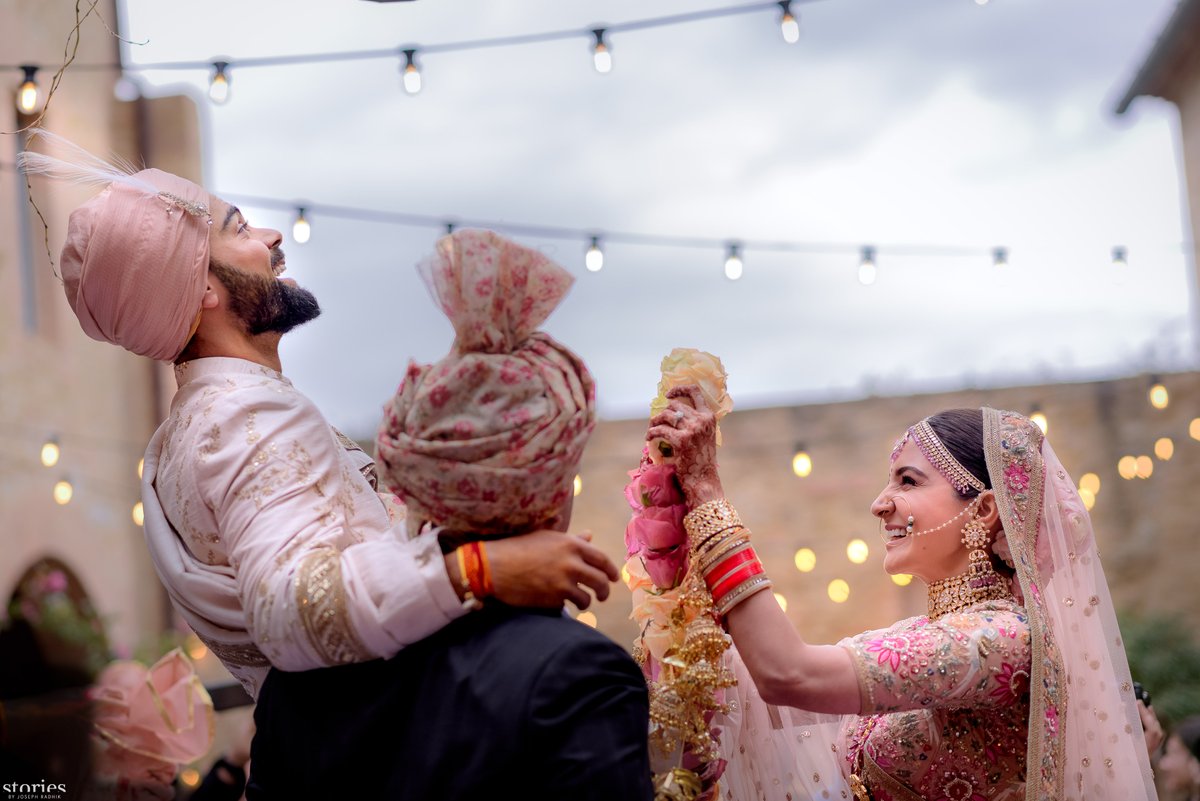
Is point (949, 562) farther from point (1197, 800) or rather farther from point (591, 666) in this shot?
point (1197, 800)

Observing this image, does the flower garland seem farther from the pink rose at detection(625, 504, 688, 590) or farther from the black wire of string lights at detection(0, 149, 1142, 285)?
the black wire of string lights at detection(0, 149, 1142, 285)

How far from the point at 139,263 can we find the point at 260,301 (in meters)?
0.21

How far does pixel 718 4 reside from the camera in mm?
11195

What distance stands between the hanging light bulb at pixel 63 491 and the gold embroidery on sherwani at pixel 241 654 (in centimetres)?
595

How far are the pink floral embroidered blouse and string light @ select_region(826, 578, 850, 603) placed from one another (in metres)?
5.76

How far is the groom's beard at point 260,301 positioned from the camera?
196 centimetres

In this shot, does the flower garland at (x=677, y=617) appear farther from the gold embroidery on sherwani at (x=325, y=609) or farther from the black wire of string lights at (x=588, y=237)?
the black wire of string lights at (x=588, y=237)

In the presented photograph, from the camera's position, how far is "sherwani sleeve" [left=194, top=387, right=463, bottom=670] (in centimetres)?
151

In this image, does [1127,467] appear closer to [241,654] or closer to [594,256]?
[594,256]


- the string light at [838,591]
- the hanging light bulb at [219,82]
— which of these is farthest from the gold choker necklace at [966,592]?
the string light at [838,591]

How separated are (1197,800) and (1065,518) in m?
3.16

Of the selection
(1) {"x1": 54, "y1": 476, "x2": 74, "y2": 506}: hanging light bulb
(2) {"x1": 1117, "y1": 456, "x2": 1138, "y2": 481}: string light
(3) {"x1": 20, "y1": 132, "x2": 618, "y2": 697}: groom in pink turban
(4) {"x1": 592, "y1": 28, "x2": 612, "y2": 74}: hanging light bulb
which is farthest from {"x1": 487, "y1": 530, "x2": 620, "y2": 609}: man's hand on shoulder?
(2) {"x1": 1117, "y1": 456, "x2": 1138, "y2": 481}: string light

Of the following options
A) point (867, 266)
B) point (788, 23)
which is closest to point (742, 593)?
point (788, 23)

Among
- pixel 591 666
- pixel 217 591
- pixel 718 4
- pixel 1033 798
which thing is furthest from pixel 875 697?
pixel 718 4
